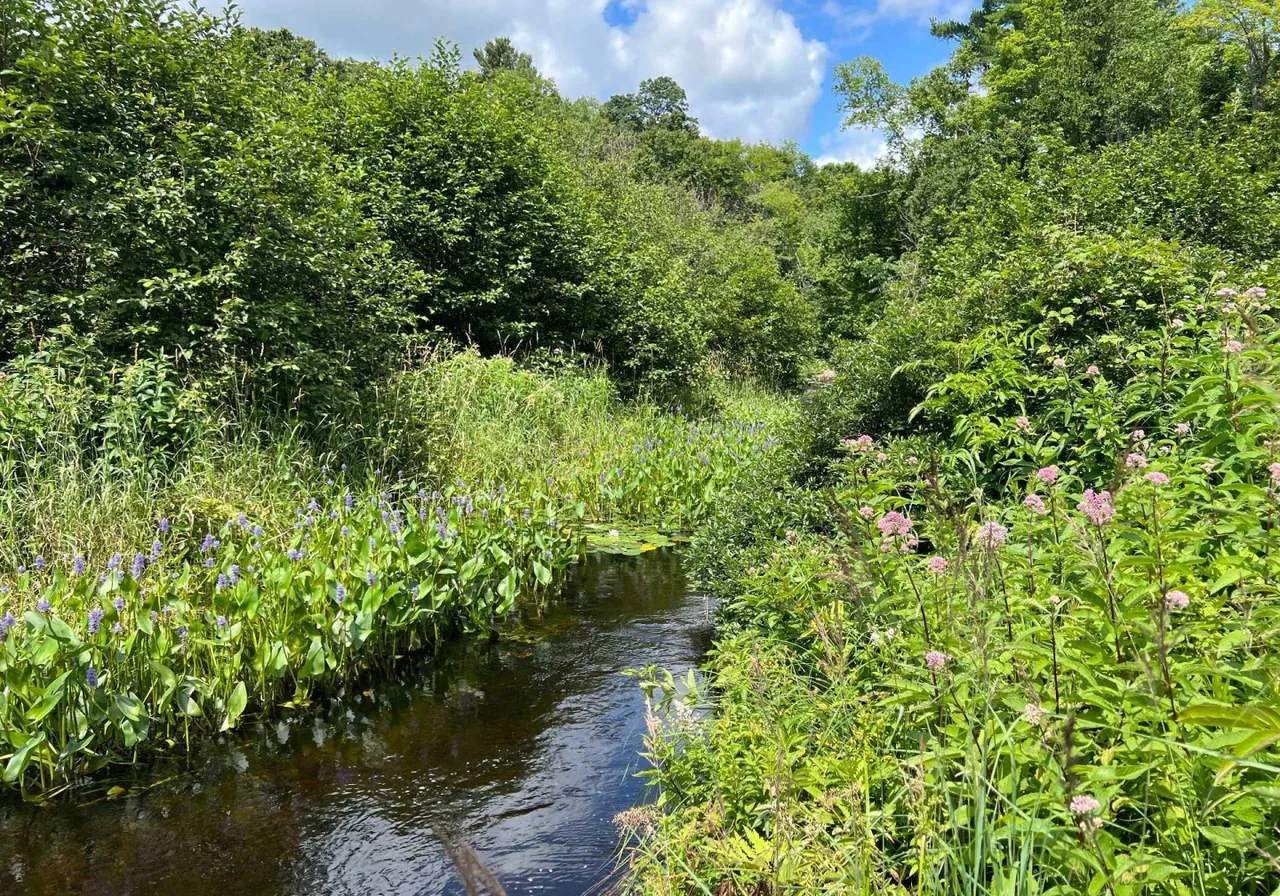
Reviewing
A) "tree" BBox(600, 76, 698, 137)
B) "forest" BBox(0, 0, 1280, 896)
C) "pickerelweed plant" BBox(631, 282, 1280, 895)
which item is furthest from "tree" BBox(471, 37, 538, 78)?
"pickerelweed plant" BBox(631, 282, 1280, 895)

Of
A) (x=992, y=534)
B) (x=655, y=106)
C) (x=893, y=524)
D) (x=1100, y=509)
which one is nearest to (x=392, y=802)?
(x=893, y=524)

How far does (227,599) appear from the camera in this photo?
378 centimetres

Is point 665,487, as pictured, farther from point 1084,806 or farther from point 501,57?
point 501,57

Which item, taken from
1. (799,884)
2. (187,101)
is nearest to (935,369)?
(799,884)

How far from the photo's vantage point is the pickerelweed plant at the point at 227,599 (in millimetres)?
3162

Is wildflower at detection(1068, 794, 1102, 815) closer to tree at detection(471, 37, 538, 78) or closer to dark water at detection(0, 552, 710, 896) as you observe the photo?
dark water at detection(0, 552, 710, 896)

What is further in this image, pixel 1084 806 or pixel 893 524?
pixel 893 524

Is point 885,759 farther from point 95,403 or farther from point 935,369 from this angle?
point 95,403

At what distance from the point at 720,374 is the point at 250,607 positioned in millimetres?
13424

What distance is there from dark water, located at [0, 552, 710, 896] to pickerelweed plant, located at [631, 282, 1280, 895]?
607mm

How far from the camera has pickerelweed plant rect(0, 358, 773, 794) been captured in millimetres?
3162

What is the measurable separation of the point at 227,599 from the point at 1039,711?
3.72 m

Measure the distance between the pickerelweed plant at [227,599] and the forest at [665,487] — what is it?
3 centimetres

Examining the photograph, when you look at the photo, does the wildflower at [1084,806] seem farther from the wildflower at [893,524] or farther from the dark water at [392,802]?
the dark water at [392,802]
